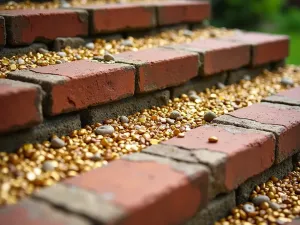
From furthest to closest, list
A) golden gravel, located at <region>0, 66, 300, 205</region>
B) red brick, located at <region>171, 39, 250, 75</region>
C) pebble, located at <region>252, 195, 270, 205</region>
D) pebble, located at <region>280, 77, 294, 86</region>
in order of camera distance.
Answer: pebble, located at <region>280, 77, 294, 86</region>
red brick, located at <region>171, 39, 250, 75</region>
pebble, located at <region>252, 195, 270, 205</region>
golden gravel, located at <region>0, 66, 300, 205</region>

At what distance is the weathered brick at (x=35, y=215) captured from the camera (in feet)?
3.94

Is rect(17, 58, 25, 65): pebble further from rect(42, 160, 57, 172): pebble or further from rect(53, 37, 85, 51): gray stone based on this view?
rect(42, 160, 57, 172): pebble

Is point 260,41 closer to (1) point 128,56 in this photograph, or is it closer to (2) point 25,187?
(1) point 128,56

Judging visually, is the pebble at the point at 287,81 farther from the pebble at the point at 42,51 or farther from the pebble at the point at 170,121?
the pebble at the point at 42,51

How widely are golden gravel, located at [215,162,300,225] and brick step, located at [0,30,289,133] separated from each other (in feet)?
2.10

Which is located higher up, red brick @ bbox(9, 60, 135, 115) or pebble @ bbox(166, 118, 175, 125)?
red brick @ bbox(9, 60, 135, 115)

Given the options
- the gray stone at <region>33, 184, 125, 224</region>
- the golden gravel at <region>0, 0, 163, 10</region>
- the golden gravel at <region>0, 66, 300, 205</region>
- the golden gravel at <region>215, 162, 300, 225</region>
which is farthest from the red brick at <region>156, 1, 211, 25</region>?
the gray stone at <region>33, 184, 125, 224</region>

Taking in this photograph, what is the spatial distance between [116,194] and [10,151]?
1.57 ft

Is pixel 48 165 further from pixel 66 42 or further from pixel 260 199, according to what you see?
pixel 66 42

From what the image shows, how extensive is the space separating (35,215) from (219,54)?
1.58 meters

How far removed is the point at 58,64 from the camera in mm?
2006

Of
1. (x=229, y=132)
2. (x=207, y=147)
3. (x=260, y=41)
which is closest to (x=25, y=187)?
(x=207, y=147)

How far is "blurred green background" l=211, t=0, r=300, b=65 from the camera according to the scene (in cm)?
637

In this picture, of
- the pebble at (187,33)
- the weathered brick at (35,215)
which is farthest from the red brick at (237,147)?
the pebble at (187,33)
